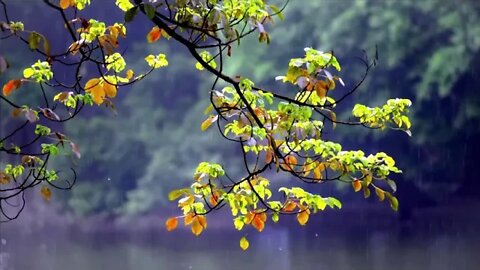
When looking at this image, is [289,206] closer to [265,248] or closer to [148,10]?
[148,10]

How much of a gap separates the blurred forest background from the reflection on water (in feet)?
0.44

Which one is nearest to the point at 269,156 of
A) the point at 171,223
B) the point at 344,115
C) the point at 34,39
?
the point at 171,223

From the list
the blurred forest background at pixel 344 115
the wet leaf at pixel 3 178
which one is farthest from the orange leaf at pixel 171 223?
the blurred forest background at pixel 344 115

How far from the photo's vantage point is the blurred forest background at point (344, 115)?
5453 mm

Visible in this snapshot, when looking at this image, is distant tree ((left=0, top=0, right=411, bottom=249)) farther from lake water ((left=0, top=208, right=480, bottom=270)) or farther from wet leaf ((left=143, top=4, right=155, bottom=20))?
lake water ((left=0, top=208, right=480, bottom=270))

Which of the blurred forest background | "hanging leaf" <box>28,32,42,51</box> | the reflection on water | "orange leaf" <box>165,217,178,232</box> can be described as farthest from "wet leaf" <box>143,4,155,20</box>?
the blurred forest background

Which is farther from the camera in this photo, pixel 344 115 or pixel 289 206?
pixel 344 115

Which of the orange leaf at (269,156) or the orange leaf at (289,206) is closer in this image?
the orange leaf at (269,156)

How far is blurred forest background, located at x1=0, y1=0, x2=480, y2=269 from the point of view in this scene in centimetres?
545

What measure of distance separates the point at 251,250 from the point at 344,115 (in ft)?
4.10

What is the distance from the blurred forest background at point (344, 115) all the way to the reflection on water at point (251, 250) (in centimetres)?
13

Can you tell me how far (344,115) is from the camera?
214 inches

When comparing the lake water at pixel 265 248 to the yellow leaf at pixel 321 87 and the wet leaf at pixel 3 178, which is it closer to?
the wet leaf at pixel 3 178

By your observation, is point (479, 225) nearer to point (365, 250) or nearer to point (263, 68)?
point (365, 250)
